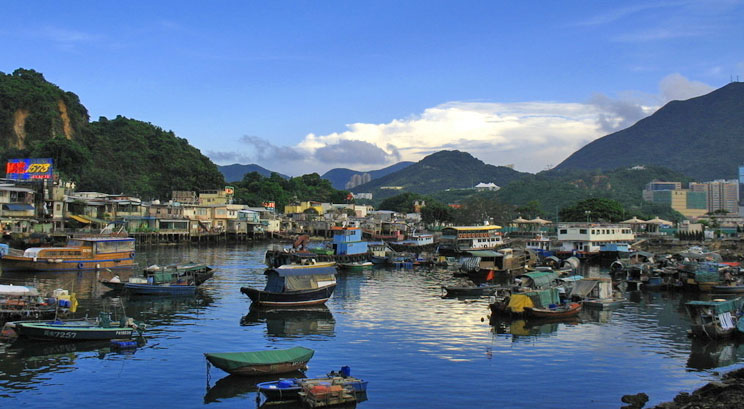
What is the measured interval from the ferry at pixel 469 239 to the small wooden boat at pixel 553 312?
42752mm

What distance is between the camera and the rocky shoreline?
15288 mm

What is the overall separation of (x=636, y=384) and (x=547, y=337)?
22.4ft

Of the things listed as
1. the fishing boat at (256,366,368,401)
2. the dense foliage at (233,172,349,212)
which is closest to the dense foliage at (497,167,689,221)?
the dense foliage at (233,172,349,212)

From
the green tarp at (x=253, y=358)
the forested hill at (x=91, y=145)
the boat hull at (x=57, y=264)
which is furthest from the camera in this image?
the forested hill at (x=91, y=145)

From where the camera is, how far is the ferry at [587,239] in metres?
64.2

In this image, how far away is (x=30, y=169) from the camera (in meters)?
67.4

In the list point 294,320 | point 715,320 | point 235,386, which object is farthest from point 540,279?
point 235,386

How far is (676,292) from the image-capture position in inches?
1580

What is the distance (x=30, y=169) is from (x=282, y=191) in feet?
195

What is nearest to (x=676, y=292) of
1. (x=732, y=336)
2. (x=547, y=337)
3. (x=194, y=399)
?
(x=732, y=336)

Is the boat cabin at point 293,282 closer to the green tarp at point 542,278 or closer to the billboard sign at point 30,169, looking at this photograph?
the green tarp at point 542,278

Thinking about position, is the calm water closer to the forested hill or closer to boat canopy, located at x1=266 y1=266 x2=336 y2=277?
boat canopy, located at x1=266 y1=266 x2=336 y2=277

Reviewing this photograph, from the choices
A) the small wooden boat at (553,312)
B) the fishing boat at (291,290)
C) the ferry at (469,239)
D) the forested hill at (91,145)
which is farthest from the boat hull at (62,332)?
the forested hill at (91,145)

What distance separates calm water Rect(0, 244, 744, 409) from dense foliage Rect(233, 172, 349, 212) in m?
84.7
